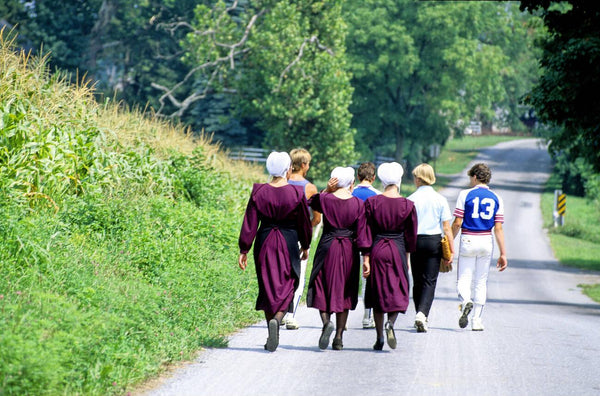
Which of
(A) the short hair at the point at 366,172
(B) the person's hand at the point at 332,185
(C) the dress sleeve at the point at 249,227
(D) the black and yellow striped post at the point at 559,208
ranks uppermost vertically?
(A) the short hair at the point at 366,172

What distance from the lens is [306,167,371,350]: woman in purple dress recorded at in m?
10.4

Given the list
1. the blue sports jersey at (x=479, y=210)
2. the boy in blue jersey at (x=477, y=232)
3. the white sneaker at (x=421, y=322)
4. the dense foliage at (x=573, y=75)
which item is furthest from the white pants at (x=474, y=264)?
the dense foliage at (x=573, y=75)

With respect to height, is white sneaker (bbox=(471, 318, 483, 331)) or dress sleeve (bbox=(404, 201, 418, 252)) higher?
dress sleeve (bbox=(404, 201, 418, 252))

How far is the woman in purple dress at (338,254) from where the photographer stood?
10352mm

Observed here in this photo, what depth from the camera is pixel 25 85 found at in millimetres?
14562

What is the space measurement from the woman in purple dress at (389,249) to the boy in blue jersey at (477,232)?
64.3 inches

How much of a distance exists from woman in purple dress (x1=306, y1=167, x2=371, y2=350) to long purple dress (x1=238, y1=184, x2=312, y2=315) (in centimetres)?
26

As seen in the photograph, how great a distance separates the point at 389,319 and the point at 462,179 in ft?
184

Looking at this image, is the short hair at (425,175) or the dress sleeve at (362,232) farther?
the short hair at (425,175)

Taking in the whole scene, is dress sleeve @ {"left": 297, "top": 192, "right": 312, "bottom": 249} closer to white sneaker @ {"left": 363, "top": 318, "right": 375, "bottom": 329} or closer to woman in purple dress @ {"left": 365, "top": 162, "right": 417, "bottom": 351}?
woman in purple dress @ {"left": 365, "top": 162, "right": 417, "bottom": 351}

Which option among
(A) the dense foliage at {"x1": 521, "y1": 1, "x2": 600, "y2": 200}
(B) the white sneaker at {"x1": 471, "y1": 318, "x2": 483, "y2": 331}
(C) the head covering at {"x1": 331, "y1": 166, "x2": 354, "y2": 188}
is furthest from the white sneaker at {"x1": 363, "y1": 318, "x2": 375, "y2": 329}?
(A) the dense foliage at {"x1": 521, "y1": 1, "x2": 600, "y2": 200}

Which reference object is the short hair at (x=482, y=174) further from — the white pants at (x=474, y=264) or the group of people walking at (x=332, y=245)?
the group of people walking at (x=332, y=245)

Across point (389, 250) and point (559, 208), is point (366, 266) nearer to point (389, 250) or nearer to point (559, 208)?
point (389, 250)

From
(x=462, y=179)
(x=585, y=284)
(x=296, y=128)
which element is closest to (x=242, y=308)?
(x=585, y=284)
